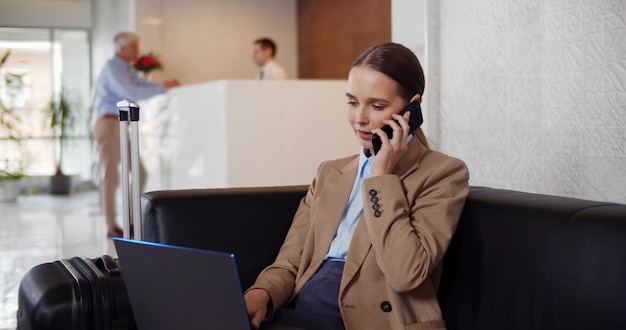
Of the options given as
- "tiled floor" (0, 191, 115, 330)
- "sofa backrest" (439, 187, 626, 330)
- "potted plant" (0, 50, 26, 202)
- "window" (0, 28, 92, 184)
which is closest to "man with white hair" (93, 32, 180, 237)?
"tiled floor" (0, 191, 115, 330)

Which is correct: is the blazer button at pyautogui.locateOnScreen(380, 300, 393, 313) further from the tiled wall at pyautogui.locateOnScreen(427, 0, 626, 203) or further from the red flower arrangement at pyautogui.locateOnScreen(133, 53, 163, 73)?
the red flower arrangement at pyautogui.locateOnScreen(133, 53, 163, 73)

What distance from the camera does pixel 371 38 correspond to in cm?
989

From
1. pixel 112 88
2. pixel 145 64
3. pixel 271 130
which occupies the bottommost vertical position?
pixel 271 130

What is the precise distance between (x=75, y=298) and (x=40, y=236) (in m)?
5.87

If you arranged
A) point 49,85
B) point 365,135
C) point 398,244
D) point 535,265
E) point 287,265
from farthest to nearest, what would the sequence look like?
point 49,85 → point 287,265 → point 365,135 → point 398,244 → point 535,265

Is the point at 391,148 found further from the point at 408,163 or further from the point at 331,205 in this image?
the point at 331,205

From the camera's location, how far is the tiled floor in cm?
519

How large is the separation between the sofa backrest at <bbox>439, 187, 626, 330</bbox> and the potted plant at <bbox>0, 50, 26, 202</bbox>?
1074 cm

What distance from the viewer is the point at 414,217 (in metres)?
1.94

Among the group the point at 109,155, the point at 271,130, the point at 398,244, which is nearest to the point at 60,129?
the point at 109,155

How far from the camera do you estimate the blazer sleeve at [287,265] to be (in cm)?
211

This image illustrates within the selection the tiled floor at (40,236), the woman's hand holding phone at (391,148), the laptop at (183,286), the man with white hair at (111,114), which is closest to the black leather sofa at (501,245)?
the woman's hand holding phone at (391,148)

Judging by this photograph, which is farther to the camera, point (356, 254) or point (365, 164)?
point (365, 164)

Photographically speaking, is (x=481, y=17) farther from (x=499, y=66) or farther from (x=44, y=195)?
(x=44, y=195)
